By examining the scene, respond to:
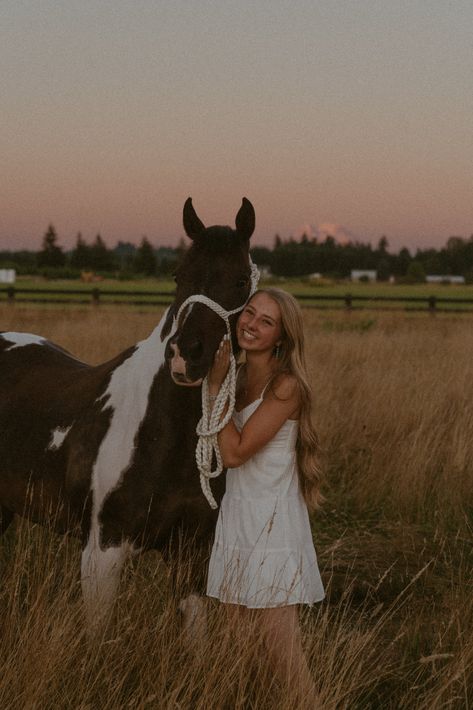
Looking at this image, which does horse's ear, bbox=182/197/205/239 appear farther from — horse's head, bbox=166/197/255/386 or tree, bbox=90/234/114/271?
tree, bbox=90/234/114/271

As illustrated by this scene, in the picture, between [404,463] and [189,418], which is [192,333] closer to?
[189,418]

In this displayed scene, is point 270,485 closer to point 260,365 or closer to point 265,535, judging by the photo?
point 265,535

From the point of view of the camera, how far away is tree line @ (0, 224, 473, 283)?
375 ft

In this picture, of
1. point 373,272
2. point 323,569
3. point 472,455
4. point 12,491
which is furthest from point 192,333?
point 373,272

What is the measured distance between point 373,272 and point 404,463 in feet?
428

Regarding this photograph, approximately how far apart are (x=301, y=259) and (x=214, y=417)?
11968 cm

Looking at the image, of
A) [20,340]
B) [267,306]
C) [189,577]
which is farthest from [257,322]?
[20,340]

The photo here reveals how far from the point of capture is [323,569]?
4430 mm

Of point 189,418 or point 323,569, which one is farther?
point 323,569

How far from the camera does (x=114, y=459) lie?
3.04m

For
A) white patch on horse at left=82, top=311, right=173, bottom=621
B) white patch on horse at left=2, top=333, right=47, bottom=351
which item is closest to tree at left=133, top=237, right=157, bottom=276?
white patch on horse at left=2, top=333, right=47, bottom=351

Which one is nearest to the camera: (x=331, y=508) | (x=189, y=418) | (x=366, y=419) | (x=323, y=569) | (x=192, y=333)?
(x=192, y=333)

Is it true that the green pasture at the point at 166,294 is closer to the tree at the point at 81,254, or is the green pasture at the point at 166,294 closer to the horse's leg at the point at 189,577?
the horse's leg at the point at 189,577

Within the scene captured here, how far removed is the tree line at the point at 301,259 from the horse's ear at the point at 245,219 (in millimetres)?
101790
